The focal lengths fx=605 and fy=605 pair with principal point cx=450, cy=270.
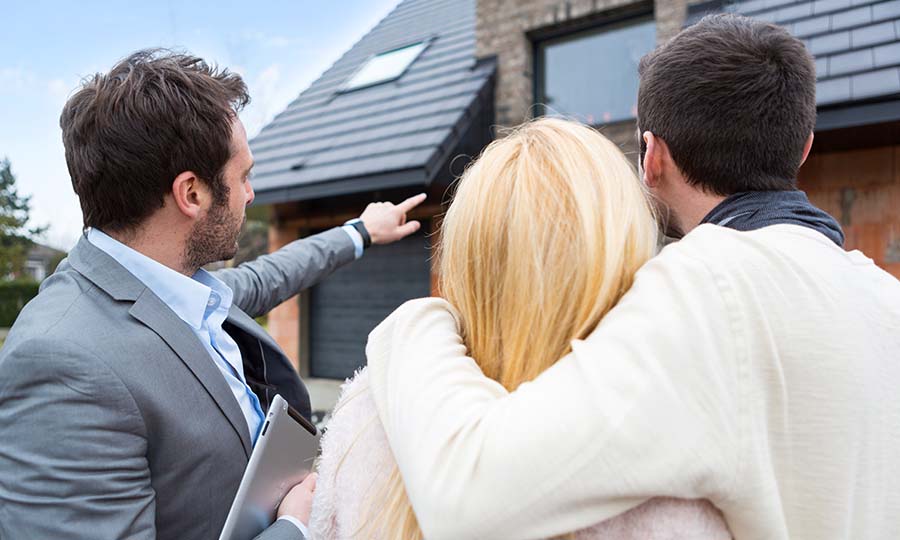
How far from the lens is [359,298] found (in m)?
8.43

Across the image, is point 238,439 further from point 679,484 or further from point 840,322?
point 840,322

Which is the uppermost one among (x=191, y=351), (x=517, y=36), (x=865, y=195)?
(x=517, y=36)

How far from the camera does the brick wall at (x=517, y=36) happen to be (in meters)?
6.30

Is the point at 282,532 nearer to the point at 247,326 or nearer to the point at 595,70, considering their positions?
the point at 247,326

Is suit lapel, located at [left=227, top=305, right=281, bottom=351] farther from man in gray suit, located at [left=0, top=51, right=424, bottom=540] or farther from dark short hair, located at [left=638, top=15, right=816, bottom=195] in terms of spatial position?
dark short hair, located at [left=638, top=15, right=816, bottom=195]

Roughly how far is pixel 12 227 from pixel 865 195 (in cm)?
4164

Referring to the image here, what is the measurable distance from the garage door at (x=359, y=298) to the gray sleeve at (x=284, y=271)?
5111 mm

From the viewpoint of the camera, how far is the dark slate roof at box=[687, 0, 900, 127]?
167 inches

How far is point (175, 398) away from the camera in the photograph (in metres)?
1.31

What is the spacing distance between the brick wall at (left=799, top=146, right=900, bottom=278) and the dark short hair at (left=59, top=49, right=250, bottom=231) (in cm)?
520

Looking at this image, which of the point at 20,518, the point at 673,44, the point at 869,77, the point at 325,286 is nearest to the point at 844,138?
the point at 869,77

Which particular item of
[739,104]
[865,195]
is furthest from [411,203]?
[865,195]

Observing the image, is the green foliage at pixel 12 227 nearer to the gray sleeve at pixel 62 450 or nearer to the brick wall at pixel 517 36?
the brick wall at pixel 517 36

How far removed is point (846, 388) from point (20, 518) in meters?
Result: 1.40
